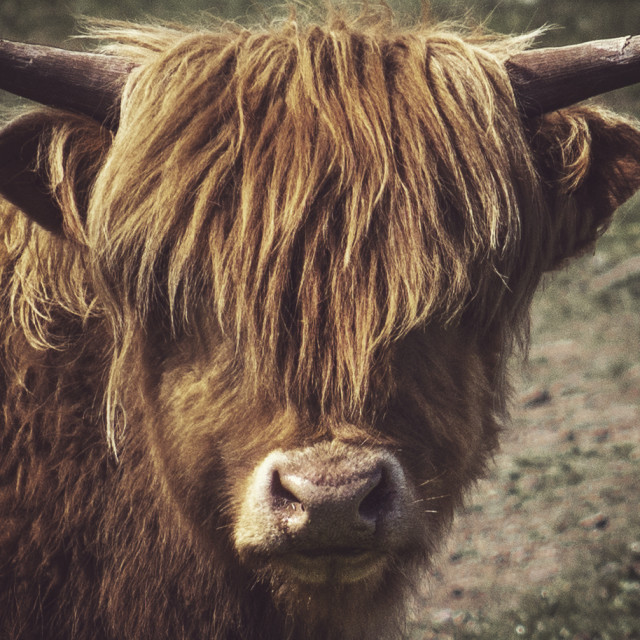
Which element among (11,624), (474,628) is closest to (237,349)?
(11,624)

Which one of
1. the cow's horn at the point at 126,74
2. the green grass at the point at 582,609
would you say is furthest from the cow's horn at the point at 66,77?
the green grass at the point at 582,609

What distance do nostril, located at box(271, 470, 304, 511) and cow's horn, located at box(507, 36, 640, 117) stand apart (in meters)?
1.39

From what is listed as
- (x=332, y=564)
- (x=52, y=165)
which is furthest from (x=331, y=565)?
(x=52, y=165)

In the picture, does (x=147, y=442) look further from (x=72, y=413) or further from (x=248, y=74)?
(x=248, y=74)

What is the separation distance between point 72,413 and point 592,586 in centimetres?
310

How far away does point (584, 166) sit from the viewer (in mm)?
3078

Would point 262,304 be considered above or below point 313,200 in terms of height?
below

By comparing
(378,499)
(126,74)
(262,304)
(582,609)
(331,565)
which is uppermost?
(126,74)

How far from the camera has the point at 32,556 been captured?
298 cm

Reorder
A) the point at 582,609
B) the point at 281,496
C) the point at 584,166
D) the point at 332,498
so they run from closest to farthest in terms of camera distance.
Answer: the point at 332,498 → the point at 281,496 → the point at 584,166 → the point at 582,609

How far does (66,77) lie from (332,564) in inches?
59.2

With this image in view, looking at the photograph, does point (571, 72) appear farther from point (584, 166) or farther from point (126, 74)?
point (126, 74)

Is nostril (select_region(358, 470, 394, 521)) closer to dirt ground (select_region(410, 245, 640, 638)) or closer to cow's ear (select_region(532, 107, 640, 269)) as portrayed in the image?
cow's ear (select_region(532, 107, 640, 269))

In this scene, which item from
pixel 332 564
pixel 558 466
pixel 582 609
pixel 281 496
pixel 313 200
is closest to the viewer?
pixel 281 496
